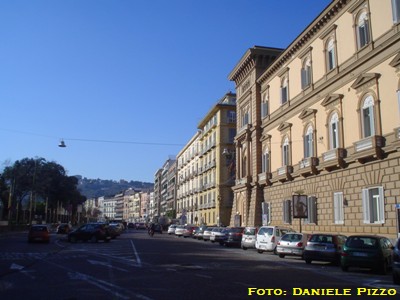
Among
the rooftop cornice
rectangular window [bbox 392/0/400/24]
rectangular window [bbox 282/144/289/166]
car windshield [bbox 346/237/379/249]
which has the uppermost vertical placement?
the rooftop cornice

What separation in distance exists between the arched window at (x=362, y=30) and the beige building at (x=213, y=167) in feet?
115

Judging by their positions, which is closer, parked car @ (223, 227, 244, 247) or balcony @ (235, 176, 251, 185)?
parked car @ (223, 227, 244, 247)

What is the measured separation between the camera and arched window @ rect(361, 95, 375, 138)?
86.9 feet

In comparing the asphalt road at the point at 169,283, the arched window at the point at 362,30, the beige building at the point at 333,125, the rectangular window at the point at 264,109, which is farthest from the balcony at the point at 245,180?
the asphalt road at the point at 169,283

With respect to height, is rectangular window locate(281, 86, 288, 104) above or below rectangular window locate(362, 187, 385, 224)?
above

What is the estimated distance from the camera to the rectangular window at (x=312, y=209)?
32934mm

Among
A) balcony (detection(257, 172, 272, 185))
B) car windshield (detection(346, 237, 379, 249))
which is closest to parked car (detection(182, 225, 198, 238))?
balcony (detection(257, 172, 272, 185))

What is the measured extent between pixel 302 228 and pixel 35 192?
194 ft

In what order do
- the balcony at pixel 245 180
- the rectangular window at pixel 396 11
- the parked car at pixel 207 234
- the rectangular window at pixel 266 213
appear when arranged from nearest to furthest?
the rectangular window at pixel 396 11
the rectangular window at pixel 266 213
the parked car at pixel 207 234
the balcony at pixel 245 180

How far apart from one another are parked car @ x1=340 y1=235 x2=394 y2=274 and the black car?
25.1 metres

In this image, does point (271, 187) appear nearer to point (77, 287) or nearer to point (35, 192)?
point (77, 287)

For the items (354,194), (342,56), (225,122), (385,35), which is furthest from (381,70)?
(225,122)

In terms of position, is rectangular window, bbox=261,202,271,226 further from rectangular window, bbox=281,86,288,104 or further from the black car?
the black car

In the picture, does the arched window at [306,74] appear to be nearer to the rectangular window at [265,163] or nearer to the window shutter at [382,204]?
the rectangular window at [265,163]
